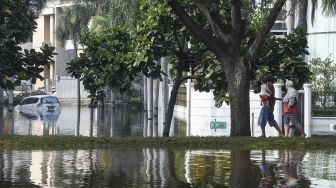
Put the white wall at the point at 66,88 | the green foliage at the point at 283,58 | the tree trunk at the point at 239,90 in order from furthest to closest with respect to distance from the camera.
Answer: the white wall at the point at 66,88 → the green foliage at the point at 283,58 → the tree trunk at the point at 239,90

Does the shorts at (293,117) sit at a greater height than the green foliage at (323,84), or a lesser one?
lesser

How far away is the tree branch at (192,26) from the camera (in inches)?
635

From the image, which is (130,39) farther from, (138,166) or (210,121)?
(210,121)

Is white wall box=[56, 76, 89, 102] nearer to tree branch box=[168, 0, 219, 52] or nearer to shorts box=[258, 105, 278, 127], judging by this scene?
shorts box=[258, 105, 278, 127]

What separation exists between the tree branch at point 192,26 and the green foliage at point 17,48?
12.0 feet

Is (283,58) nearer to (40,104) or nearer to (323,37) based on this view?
(323,37)

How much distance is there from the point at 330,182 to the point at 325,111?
13.3m

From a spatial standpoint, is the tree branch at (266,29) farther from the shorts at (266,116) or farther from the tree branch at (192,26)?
the shorts at (266,116)

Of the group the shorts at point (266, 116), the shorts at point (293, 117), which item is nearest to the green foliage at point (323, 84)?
the shorts at point (293, 117)

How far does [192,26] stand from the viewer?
16.2 metres

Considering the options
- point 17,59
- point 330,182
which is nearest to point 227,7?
point 17,59

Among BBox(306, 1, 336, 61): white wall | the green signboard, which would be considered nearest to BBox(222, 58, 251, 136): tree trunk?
the green signboard

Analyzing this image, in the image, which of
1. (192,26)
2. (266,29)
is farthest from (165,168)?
(266,29)

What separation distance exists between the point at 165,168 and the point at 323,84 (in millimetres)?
19202
